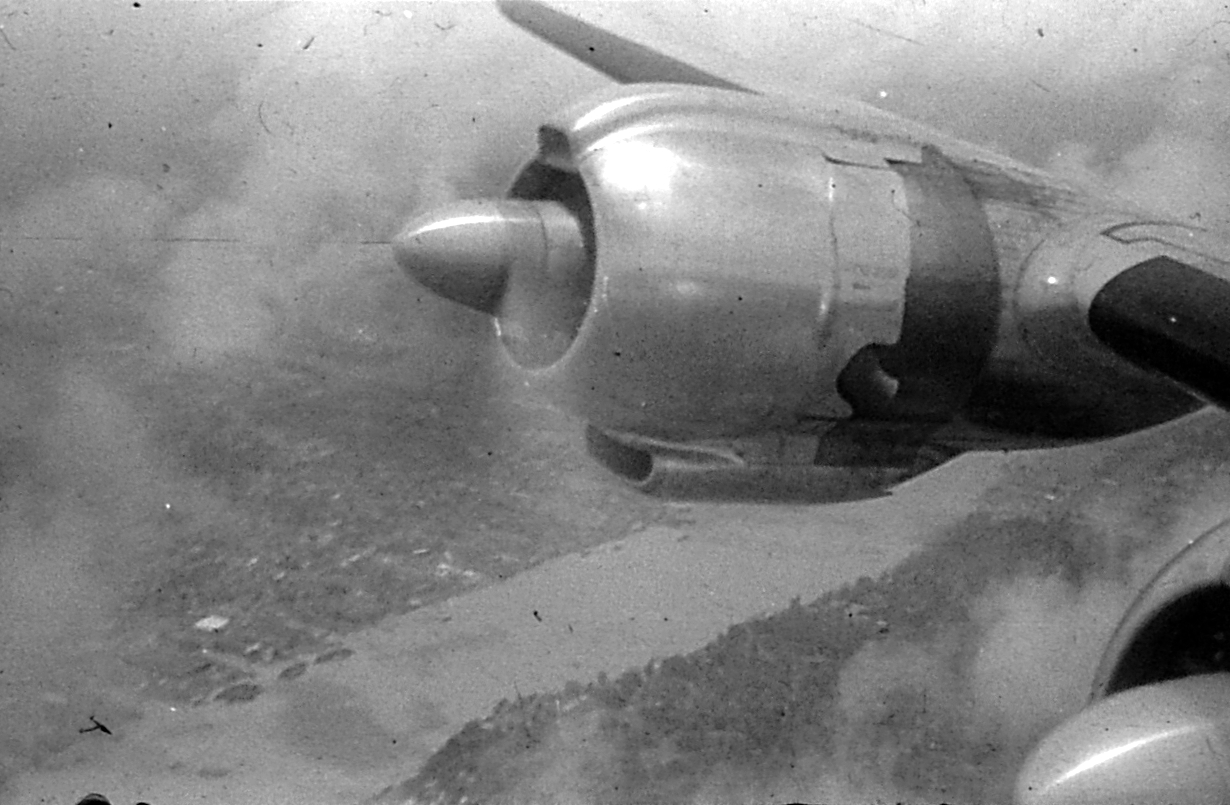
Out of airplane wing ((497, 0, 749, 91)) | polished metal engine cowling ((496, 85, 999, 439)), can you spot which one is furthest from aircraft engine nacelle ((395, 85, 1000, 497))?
airplane wing ((497, 0, 749, 91))

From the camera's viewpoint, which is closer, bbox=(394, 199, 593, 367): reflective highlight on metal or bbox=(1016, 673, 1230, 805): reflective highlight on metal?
bbox=(1016, 673, 1230, 805): reflective highlight on metal

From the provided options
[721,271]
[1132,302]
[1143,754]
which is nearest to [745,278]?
[721,271]

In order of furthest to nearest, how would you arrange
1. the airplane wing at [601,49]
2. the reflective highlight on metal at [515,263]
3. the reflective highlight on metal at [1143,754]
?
the airplane wing at [601,49]
the reflective highlight on metal at [515,263]
the reflective highlight on metal at [1143,754]

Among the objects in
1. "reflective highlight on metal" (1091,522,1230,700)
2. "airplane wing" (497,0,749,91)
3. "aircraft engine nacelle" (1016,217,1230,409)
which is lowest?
"reflective highlight on metal" (1091,522,1230,700)

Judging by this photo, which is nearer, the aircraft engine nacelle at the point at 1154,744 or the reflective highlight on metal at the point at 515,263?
the aircraft engine nacelle at the point at 1154,744

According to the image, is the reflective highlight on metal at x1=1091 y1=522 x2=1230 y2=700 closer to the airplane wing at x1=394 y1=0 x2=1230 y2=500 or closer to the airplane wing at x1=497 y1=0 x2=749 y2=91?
the airplane wing at x1=394 y1=0 x2=1230 y2=500

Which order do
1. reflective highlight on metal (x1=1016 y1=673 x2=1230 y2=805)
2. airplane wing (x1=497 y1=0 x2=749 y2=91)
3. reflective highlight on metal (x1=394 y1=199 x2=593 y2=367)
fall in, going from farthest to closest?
airplane wing (x1=497 y1=0 x2=749 y2=91)
reflective highlight on metal (x1=394 y1=199 x2=593 y2=367)
reflective highlight on metal (x1=1016 y1=673 x2=1230 y2=805)

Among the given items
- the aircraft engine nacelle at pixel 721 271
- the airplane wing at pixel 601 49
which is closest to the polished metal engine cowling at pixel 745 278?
the aircraft engine nacelle at pixel 721 271

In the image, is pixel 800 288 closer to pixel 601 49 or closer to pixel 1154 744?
pixel 1154 744

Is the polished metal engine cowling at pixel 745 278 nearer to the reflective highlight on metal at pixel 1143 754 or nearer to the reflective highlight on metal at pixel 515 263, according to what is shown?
the reflective highlight on metal at pixel 515 263
